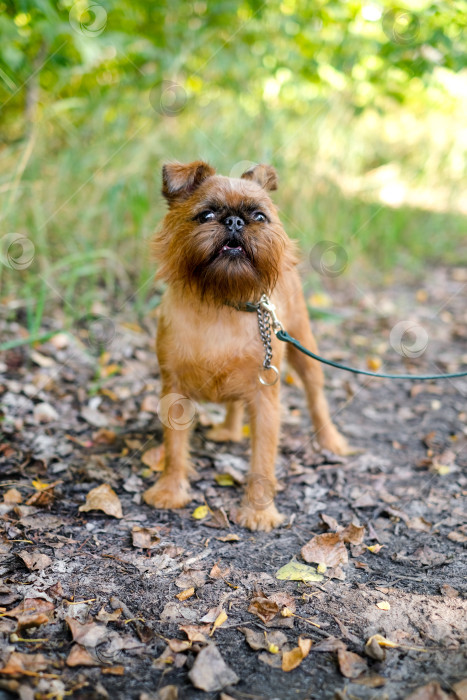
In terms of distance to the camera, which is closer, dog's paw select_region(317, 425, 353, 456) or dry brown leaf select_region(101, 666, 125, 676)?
dry brown leaf select_region(101, 666, 125, 676)

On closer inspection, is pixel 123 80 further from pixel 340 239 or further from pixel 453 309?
pixel 453 309

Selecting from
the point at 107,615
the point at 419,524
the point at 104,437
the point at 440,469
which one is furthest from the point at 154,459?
the point at 440,469

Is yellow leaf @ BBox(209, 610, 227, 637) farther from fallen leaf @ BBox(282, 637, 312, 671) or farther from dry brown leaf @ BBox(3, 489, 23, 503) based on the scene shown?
dry brown leaf @ BBox(3, 489, 23, 503)

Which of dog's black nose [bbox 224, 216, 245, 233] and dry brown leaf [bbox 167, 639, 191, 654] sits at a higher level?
dog's black nose [bbox 224, 216, 245, 233]

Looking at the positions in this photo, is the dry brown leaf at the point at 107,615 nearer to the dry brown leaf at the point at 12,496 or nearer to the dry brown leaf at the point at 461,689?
the dry brown leaf at the point at 12,496

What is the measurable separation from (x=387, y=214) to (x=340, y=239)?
150 centimetres

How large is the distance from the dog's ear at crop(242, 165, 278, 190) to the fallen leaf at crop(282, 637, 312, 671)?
7.06 ft

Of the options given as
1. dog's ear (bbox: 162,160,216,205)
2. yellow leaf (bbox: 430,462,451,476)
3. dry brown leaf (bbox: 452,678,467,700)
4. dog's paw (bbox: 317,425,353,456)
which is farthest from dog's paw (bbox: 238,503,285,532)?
dog's ear (bbox: 162,160,216,205)

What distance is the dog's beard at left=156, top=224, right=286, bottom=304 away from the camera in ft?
8.35

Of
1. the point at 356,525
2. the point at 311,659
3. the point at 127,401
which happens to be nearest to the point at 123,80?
the point at 127,401

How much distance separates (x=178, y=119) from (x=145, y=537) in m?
4.83

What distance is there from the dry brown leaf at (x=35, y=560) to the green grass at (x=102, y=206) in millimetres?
1942

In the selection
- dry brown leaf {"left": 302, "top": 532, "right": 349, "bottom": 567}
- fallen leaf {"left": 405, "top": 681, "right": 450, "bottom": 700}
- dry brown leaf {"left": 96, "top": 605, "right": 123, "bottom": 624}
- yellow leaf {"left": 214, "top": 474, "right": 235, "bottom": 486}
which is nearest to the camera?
fallen leaf {"left": 405, "top": 681, "right": 450, "bottom": 700}

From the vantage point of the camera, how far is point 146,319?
204 inches
